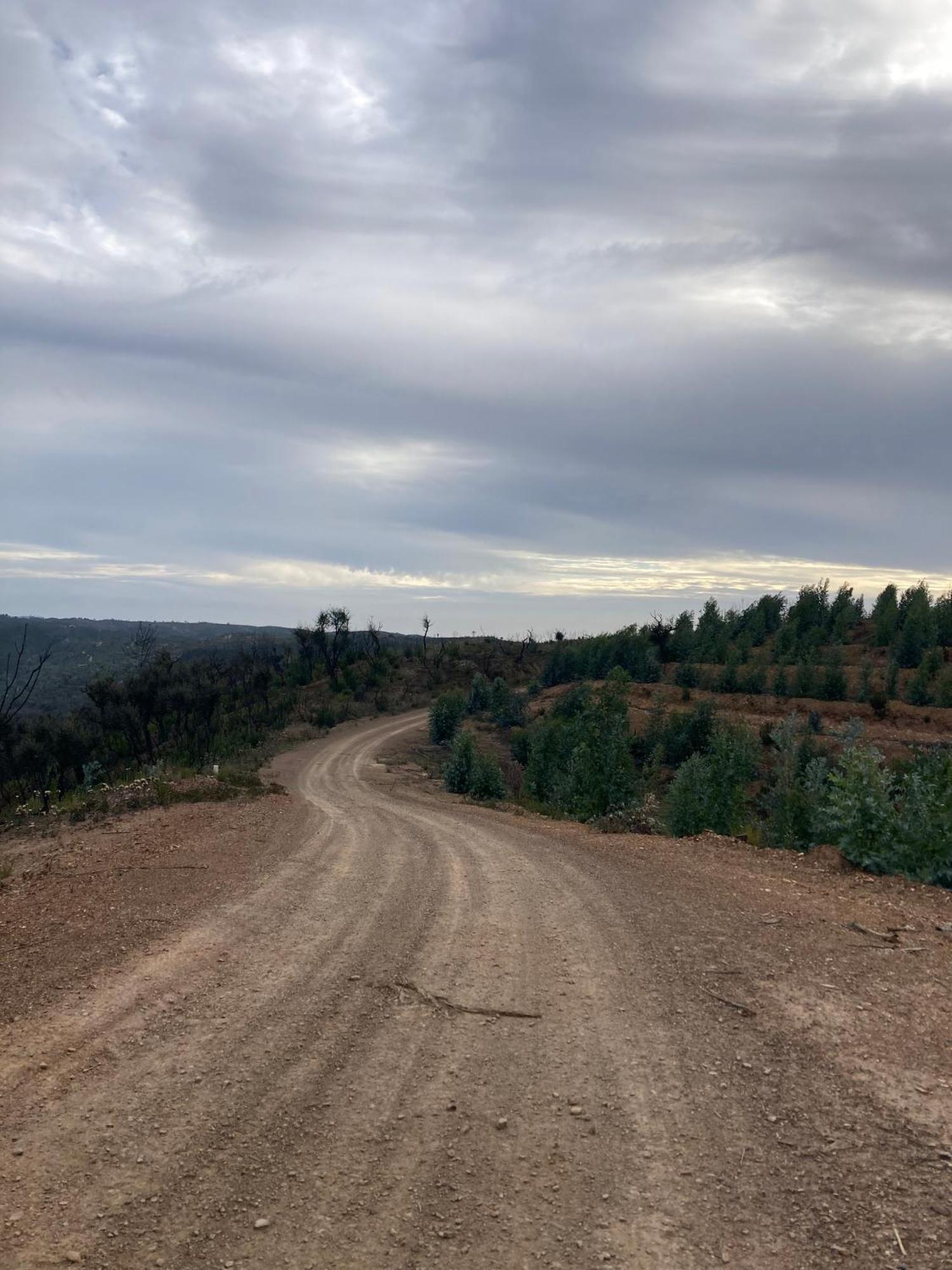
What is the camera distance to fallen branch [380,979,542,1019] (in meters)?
7.09

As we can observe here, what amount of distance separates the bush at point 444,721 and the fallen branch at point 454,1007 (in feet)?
137

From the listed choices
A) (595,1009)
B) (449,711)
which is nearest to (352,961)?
(595,1009)

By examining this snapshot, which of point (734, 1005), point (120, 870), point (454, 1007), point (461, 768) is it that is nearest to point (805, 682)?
point (461, 768)

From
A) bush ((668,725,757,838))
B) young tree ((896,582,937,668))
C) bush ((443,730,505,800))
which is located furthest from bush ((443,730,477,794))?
young tree ((896,582,937,668))

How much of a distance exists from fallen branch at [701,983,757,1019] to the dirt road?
23mm

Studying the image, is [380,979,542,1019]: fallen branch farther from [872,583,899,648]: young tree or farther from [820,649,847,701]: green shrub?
[872,583,899,648]: young tree

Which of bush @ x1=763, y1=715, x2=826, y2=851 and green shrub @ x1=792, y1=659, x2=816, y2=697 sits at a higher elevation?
green shrub @ x1=792, y1=659, x2=816, y2=697

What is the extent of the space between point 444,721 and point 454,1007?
4295 centimetres

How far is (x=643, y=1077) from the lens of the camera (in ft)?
19.7

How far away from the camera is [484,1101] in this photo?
18.5 ft

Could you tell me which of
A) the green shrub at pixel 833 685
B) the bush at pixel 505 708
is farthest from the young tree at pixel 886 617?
the bush at pixel 505 708

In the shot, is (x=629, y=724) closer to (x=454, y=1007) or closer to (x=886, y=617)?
(x=454, y=1007)

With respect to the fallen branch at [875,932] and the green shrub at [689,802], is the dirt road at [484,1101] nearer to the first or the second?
the fallen branch at [875,932]

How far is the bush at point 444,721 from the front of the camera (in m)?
49.8
